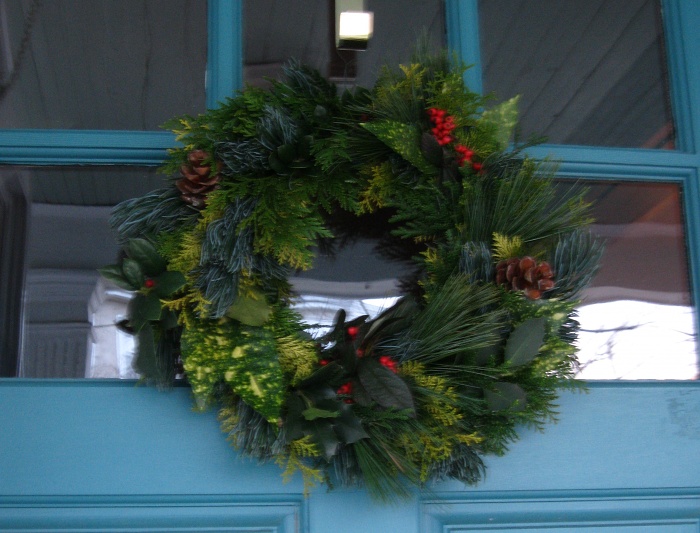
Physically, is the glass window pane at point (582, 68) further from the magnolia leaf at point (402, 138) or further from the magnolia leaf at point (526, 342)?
the magnolia leaf at point (526, 342)

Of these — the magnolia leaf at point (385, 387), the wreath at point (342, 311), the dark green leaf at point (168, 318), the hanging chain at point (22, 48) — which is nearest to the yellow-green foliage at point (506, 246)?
the wreath at point (342, 311)

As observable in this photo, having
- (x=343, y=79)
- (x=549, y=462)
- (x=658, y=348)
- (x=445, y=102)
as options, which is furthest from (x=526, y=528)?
(x=343, y=79)

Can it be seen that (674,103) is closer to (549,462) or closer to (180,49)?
(549,462)

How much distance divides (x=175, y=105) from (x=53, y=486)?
0.60 m

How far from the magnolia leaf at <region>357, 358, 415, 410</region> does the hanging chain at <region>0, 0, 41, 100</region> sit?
0.75 metres

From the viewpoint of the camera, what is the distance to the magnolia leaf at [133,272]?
95 centimetres

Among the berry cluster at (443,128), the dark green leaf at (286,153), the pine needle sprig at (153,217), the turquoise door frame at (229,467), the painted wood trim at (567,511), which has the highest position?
the berry cluster at (443,128)

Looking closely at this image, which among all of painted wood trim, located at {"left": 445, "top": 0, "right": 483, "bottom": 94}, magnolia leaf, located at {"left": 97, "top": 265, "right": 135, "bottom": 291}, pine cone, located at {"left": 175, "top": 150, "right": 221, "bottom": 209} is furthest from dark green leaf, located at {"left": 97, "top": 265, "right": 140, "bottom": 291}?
painted wood trim, located at {"left": 445, "top": 0, "right": 483, "bottom": 94}

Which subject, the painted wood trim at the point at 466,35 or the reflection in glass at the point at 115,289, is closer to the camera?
the reflection in glass at the point at 115,289

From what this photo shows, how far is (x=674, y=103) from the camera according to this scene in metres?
1.28

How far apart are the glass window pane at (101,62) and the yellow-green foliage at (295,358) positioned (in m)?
0.44

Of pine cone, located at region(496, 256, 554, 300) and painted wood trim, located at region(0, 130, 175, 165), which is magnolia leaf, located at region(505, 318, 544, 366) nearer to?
pine cone, located at region(496, 256, 554, 300)

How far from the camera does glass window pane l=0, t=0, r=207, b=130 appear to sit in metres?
1.17

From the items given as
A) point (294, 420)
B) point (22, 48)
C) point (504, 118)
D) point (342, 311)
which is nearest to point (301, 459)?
point (294, 420)
